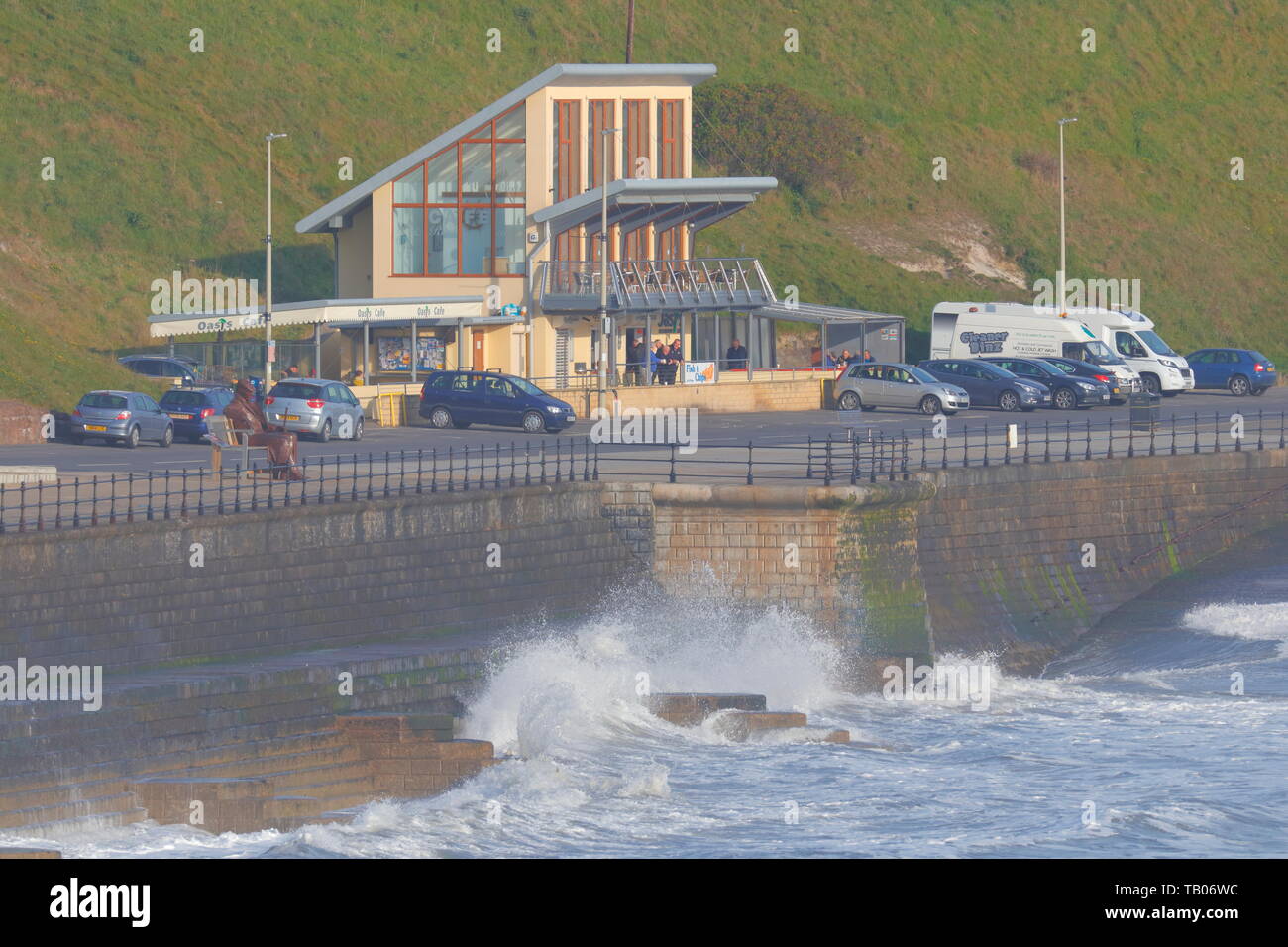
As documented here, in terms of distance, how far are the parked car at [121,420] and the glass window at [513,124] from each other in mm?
16189

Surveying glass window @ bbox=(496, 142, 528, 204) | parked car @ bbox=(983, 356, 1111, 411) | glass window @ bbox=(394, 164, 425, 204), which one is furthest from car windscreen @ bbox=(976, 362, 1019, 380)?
glass window @ bbox=(394, 164, 425, 204)

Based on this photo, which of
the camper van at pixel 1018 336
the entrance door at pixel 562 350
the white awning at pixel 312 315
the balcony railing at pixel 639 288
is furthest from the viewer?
the camper van at pixel 1018 336

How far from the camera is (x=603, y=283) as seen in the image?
51938mm

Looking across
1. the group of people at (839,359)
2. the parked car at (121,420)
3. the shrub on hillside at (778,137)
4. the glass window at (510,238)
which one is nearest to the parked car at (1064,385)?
the group of people at (839,359)

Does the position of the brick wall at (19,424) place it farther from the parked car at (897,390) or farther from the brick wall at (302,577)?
the parked car at (897,390)

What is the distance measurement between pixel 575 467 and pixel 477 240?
19664 mm

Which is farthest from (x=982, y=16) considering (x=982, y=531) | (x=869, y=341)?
(x=982, y=531)

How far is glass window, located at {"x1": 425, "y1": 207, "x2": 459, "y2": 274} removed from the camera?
54.7 meters

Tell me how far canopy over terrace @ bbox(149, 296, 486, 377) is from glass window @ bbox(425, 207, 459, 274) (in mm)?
2107

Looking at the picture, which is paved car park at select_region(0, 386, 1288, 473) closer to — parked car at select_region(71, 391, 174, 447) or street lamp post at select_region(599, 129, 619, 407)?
parked car at select_region(71, 391, 174, 447)

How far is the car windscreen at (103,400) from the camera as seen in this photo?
40.8 m

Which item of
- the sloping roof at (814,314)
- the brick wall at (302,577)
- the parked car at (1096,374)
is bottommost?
the brick wall at (302,577)

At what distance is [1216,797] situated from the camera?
25266 millimetres

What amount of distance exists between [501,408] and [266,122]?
85.8 ft
